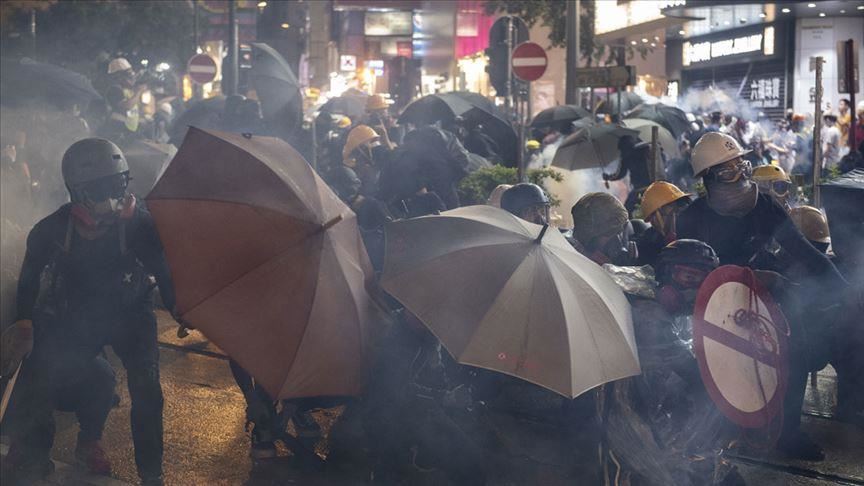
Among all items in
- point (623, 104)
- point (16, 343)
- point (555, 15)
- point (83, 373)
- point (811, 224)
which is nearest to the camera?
point (16, 343)

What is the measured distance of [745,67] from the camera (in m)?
38.8

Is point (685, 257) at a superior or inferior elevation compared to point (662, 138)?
inferior

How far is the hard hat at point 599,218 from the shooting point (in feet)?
19.6

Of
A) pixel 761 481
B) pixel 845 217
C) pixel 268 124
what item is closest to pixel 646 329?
pixel 761 481

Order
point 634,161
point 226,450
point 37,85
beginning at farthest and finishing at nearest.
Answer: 1. point 634,161
2. point 37,85
3. point 226,450

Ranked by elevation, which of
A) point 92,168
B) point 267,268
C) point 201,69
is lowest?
point 267,268

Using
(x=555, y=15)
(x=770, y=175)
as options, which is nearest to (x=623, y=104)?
(x=555, y=15)

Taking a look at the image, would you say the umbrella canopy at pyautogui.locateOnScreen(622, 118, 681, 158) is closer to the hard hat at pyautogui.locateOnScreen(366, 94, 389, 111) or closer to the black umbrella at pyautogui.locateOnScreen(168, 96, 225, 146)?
the hard hat at pyautogui.locateOnScreen(366, 94, 389, 111)

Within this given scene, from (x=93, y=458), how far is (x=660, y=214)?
147 inches

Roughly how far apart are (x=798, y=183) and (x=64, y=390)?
981cm

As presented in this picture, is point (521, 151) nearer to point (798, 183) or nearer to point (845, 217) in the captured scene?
point (798, 183)

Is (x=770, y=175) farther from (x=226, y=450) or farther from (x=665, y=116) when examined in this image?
(x=665, y=116)

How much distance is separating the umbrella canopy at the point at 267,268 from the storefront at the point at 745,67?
27.1 meters

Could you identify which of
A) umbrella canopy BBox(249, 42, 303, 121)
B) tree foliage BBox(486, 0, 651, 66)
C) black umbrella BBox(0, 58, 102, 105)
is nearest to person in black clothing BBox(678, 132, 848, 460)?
umbrella canopy BBox(249, 42, 303, 121)
